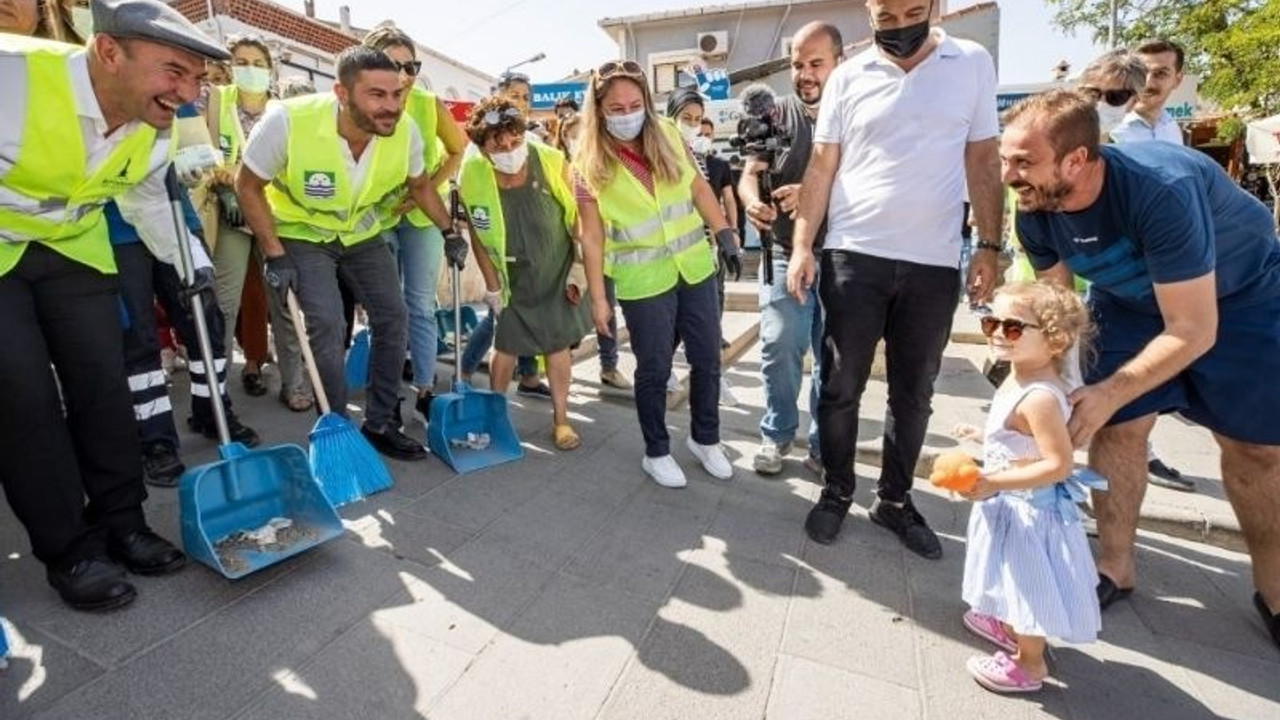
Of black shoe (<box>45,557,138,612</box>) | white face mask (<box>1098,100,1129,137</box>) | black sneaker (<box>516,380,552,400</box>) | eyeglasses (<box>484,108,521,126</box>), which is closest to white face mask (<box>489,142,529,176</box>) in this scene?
eyeglasses (<box>484,108,521,126</box>)

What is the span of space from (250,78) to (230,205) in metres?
0.89

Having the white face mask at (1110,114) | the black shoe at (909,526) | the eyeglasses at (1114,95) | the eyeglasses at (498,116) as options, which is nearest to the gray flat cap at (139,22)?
the eyeglasses at (498,116)

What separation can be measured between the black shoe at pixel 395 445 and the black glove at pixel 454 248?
2.96ft

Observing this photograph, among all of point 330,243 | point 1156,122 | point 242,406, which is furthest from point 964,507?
point 242,406

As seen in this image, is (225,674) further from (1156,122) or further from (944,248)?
(1156,122)

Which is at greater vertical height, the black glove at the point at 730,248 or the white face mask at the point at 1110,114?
the white face mask at the point at 1110,114

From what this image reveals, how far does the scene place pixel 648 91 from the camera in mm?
3000

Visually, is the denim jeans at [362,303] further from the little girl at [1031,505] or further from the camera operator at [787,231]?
the little girl at [1031,505]

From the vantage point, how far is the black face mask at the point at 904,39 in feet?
7.75

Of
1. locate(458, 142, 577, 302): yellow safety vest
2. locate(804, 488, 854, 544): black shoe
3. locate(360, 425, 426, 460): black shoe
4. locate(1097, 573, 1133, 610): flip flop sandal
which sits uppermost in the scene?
locate(458, 142, 577, 302): yellow safety vest

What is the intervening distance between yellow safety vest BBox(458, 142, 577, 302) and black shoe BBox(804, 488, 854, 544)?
1.90 metres

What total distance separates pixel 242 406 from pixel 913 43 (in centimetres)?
393

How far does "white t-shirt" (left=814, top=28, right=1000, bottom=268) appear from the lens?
2.39m

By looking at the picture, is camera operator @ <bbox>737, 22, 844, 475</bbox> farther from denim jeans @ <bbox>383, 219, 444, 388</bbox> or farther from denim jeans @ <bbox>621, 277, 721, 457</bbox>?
denim jeans @ <bbox>383, 219, 444, 388</bbox>
